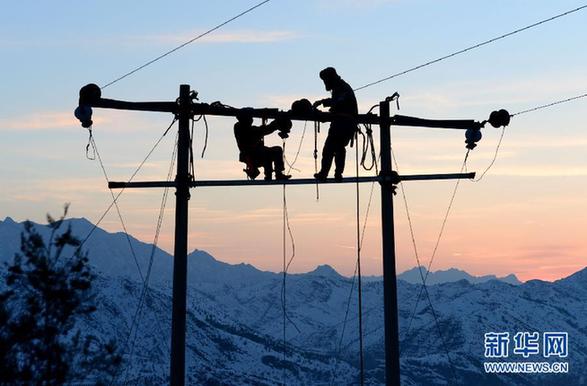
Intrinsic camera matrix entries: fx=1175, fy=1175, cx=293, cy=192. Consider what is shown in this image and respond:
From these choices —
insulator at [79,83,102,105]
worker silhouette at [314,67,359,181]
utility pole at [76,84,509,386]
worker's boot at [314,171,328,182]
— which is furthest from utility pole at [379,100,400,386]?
insulator at [79,83,102,105]

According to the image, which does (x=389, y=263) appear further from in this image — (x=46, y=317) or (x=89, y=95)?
(x=46, y=317)

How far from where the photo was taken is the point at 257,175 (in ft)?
87.9

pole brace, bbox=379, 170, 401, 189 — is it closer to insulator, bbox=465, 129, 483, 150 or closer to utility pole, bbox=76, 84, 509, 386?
utility pole, bbox=76, 84, 509, 386

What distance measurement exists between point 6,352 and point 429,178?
11437mm

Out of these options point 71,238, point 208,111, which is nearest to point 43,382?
point 71,238

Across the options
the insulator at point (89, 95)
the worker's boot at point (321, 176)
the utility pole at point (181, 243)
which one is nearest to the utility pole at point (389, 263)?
the worker's boot at point (321, 176)

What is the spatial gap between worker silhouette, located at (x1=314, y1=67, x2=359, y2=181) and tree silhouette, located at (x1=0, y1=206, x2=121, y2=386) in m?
8.02

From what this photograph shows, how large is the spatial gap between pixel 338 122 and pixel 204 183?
364cm

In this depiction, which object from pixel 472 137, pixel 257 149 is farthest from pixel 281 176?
pixel 472 137

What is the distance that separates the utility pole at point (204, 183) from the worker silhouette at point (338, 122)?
0.19 metres

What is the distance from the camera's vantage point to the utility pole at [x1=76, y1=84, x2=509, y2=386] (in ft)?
78.9

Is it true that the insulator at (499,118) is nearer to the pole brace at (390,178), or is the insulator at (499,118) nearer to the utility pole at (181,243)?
the pole brace at (390,178)

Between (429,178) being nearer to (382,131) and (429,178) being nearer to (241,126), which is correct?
(382,131)

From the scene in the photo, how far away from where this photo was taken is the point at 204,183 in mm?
25031
